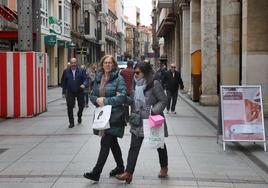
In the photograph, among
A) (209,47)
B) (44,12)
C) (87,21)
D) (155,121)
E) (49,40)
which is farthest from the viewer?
(87,21)

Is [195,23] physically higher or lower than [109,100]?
higher

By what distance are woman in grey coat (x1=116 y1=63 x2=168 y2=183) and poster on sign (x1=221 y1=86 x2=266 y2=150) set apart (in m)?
3.17

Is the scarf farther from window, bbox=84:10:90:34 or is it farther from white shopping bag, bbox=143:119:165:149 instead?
window, bbox=84:10:90:34

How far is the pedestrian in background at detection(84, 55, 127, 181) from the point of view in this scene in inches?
299

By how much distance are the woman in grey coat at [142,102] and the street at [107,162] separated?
319 millimetres

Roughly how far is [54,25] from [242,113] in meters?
29.2

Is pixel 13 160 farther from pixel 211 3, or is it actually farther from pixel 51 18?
pixel 51 18

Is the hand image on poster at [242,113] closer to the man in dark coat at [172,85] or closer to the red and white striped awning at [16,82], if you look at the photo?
the red and white striped awning at [16,82]

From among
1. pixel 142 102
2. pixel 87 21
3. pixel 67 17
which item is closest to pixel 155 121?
pixel 142 102

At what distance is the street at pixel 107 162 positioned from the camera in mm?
7867

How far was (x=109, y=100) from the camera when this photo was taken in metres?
7.53

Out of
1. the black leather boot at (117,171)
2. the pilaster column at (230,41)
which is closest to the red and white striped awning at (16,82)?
the pilaster column at (230,41)

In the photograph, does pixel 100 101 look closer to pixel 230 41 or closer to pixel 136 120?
pixel 136 120

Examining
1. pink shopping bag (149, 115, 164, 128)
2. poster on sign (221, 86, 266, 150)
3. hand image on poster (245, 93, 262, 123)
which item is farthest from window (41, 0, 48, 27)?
pink shopping bag (149, 115, 164, 128)
